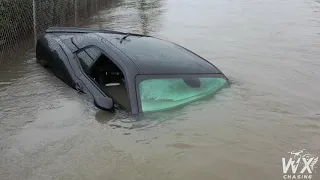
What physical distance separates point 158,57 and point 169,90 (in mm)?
577

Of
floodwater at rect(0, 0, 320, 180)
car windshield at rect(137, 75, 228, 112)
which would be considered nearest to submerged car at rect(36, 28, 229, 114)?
car windshield at rect(137, 75, 228, 112)

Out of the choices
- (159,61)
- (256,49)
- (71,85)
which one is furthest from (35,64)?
(256,49)

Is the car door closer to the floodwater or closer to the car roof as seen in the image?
the car roof

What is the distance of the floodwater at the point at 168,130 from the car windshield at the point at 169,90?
0.38ft

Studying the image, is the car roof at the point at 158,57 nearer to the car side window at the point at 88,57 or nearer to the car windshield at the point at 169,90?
the car windshield at the point at 169,90

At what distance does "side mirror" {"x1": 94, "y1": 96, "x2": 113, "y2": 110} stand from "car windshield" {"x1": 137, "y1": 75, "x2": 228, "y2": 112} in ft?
1.31

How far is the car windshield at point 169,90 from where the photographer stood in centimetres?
517

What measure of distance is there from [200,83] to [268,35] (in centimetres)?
763

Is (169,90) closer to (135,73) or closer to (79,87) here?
(135,73)

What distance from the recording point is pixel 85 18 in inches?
615

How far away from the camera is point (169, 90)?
210 inches

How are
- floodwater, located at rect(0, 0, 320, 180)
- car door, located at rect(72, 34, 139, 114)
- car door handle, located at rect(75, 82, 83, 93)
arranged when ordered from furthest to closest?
car door handle, located at rect(75, 82, 83, 93), car door, located at rect(72, 34, 139, 114), floodwater, located at rect(0, 0, 320, 180)

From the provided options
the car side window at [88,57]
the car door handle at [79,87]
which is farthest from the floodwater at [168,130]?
the car side window at [88,57]

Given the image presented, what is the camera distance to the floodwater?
4125mm
